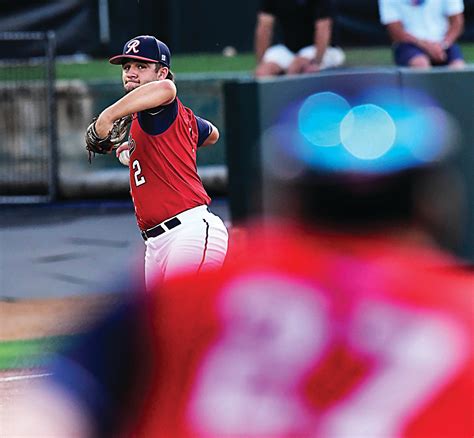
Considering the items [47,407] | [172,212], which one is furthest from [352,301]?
[172,212]

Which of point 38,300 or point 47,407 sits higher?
point 47,407

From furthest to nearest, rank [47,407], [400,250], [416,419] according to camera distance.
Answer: [47,407]
[400,250]
[416,419]

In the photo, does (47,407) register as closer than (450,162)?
Yes

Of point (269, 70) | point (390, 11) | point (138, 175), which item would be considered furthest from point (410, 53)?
point (138, 175)

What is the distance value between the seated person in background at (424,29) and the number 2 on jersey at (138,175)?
6.14 meters

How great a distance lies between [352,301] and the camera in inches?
75.0

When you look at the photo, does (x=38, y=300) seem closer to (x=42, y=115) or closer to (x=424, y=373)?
(x=42, y=115)

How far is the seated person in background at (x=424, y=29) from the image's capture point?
34.8ft

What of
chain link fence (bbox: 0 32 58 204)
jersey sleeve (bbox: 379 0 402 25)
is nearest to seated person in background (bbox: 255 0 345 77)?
jersey sleeve (bbox: 379 0 402 25)

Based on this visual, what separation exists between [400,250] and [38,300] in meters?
7.15

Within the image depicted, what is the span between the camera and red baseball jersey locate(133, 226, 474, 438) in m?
1.90

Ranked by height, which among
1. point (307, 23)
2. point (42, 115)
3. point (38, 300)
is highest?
point (307, 23)

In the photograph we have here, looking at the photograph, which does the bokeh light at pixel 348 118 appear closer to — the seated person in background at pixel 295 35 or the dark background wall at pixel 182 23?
the seated person in background at pixel 295 35

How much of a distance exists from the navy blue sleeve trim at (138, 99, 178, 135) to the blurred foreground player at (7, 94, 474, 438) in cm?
221
